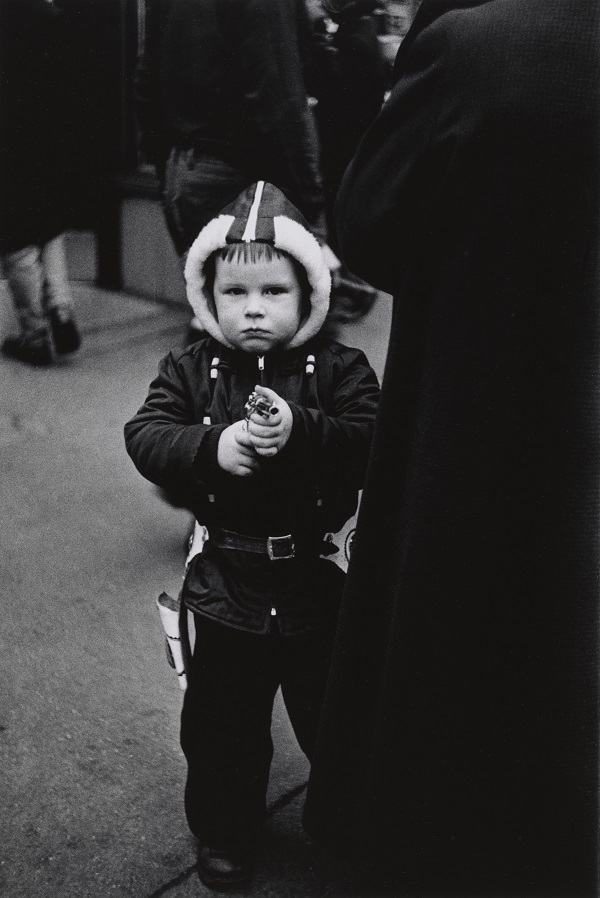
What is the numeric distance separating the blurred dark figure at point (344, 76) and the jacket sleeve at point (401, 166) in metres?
2.40

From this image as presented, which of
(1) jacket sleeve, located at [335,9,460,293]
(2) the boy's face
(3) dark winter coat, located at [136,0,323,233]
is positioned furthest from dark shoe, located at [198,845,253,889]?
(3) dark winter coat, located at [136,0,323,233]

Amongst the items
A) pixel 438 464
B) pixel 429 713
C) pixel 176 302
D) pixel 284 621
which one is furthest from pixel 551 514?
pixel 176 302

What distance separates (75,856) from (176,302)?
4829 mm

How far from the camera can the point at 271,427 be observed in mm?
1992

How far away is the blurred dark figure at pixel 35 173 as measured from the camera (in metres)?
→ 5.25

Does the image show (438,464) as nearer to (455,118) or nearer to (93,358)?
(455,118)

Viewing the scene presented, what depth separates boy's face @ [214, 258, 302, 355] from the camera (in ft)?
7.05

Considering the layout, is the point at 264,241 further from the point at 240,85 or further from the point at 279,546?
the point at 240,85

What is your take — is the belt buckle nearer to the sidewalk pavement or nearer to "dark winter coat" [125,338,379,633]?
"dark winter coat" [125,338,379,633]

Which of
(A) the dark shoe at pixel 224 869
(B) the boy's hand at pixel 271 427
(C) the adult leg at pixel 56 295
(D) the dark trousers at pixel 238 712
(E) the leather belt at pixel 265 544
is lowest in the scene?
(C) the adult leg at pixel 56 295

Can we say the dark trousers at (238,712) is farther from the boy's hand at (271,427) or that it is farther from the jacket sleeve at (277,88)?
the jacket sleeve at (277,88)

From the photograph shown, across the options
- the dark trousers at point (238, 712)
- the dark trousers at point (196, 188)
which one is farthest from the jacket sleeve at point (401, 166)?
the dark trousers at point (196, 188)

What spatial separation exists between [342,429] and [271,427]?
0.18 meters

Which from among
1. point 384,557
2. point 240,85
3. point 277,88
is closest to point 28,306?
point 240,85
